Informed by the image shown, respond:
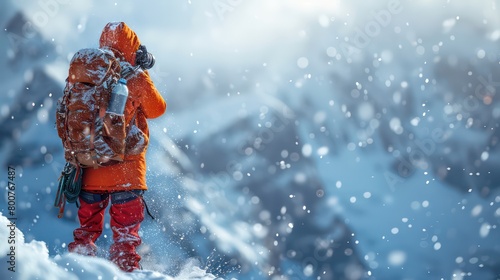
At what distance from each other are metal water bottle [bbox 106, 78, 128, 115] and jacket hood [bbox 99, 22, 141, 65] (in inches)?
14.1

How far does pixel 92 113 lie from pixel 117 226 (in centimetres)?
85

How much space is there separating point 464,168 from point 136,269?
27.3ft

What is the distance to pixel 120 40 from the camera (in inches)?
154

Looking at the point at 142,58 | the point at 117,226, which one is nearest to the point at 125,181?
the point at 117,226

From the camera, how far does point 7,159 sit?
6406 mm

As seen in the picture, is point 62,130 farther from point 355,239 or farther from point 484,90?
point 484,90

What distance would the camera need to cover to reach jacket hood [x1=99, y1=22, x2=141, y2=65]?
12.8ft

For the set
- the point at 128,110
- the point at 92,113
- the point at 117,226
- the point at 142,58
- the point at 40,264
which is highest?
the point at 142,58

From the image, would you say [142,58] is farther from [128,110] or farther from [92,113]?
[92,113]

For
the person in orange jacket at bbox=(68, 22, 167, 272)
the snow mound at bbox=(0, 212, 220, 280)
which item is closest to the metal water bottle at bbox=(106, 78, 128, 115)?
the person in orange jacket at bbox=(68, 22, 167, 272)

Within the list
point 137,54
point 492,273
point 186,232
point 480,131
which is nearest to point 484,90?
point 480,131

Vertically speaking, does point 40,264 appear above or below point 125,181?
below

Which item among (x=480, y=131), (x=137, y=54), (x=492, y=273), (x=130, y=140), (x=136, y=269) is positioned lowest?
(x=136, y=269)

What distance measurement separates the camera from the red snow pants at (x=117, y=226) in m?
3.81
